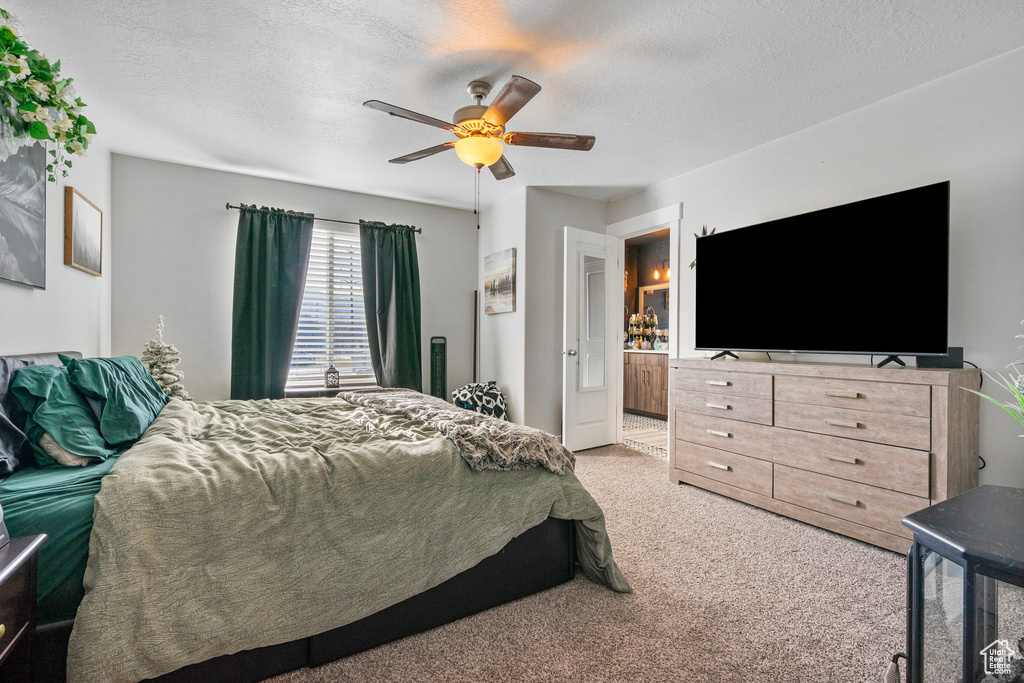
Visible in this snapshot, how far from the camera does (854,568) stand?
2.20 metres

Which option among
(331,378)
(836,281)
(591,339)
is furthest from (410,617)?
(591,339)

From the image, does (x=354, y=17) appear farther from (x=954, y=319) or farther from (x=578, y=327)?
(x=954, y=319)

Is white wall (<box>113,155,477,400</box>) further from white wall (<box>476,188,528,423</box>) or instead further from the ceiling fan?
the ceiling fan

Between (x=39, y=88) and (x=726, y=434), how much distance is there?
3622 millimetres

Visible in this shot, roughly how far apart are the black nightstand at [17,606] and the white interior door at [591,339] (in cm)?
355

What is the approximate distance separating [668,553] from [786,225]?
6.95 feet

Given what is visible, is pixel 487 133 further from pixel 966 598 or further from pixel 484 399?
pixel 484 399

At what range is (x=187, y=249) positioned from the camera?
3910 millimetres

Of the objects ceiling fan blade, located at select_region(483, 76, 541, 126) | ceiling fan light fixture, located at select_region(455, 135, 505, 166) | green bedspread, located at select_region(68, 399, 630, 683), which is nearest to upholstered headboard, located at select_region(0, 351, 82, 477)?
green bedspread, located at select_region(68, 399, 630, 683)

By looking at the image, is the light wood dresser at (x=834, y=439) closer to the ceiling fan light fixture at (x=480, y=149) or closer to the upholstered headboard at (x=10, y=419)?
the ceiling fan light fixture at (x=480, y=149)

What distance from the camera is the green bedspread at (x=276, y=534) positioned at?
1273mm

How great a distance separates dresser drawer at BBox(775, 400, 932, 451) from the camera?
88.7 inches

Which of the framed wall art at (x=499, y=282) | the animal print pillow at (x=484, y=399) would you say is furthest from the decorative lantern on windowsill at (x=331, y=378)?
the framed wall art at (x=499, y=282)

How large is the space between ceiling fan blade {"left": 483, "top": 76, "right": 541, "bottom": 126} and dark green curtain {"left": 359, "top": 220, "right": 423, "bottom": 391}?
2512 millimetres
